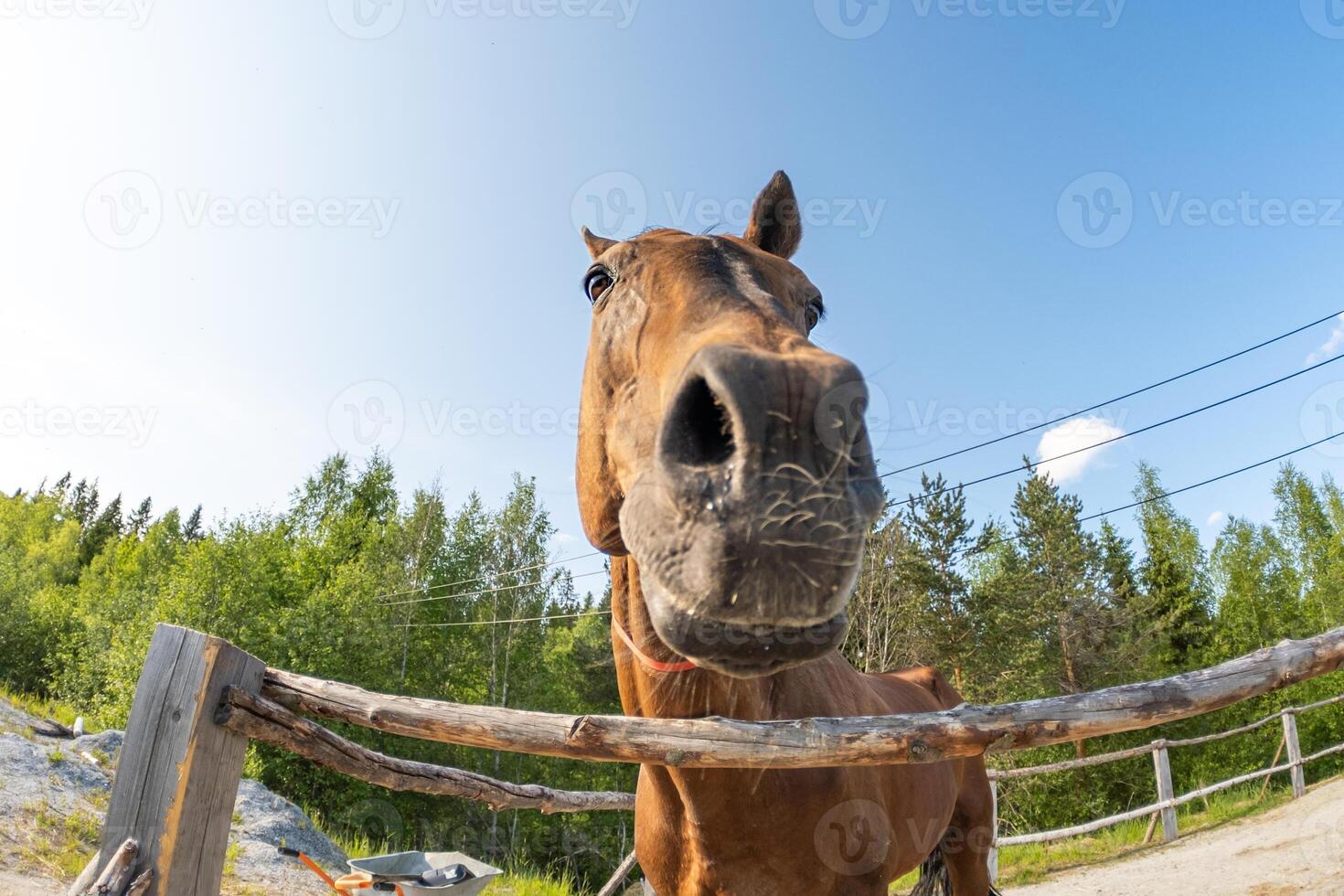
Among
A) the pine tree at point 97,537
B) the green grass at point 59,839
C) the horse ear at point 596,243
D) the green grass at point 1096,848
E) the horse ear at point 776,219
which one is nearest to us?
the horse ear at point 776,219

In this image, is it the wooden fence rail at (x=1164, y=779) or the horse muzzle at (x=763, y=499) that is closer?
the horse muzzle at (x=763, y=499)

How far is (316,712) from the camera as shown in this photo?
6.74ft

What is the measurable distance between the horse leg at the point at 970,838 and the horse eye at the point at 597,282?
4104 mm

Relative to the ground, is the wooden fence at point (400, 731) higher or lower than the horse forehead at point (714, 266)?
lower

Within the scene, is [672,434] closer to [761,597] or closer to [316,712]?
[761,597]

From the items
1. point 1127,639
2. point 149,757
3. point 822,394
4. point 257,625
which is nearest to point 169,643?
point 149,757

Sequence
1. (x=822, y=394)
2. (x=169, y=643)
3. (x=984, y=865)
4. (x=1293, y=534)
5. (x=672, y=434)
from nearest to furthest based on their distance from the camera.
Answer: (x=822, y=394), (x=672, y=434), (x=169, y=643), (x=984, y=865), (x=1293, y=534)

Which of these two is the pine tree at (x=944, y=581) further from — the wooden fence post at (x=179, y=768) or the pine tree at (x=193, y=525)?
the pine tree at (x=193, y=525)

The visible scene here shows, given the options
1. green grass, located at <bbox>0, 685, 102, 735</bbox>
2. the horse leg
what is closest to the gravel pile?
green grass, located at <bbox>0, 685, 102, 735</bbox>

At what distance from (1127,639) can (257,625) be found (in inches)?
1293

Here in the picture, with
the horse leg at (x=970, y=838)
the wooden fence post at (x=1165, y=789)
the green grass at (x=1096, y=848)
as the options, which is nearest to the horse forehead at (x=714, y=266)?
the horse leg at (x=970, y=838)

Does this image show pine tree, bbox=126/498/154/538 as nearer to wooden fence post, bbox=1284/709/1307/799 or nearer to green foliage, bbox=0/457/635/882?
green foliage, bbox=0/457/635/882

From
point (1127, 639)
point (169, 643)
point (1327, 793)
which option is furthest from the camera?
point (1127, 639)

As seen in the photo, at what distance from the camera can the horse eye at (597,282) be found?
2.47m
